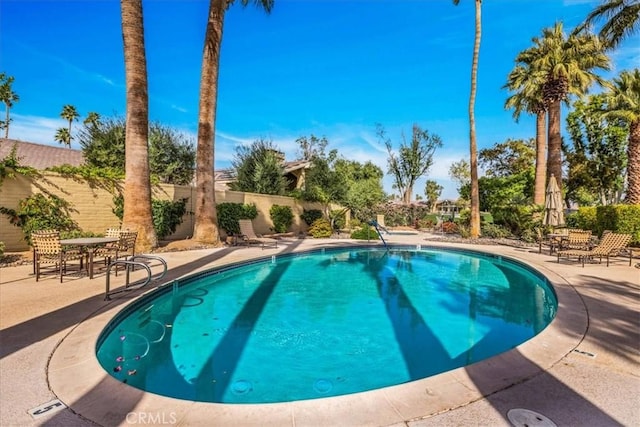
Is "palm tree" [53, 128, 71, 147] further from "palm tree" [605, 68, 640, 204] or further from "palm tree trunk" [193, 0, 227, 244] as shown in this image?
"palm tree" [605, 68, 640, 204]

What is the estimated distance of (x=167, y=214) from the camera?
13.2 meters

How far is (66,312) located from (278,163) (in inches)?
678

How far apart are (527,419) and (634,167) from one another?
17693 mm

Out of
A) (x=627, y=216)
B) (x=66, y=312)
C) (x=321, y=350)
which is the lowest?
(x=321, y=350)

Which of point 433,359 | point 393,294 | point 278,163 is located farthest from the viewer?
point 278,163

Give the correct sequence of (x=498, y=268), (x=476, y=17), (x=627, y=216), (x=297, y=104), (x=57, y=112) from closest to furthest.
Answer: (x=498, y=268) → (x=627, y=216) → (x=476, y=17) → (x=297, y=104) → (x=57, y=112)

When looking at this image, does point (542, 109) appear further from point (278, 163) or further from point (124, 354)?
point (124, 354)

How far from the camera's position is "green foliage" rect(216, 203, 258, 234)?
612 inches

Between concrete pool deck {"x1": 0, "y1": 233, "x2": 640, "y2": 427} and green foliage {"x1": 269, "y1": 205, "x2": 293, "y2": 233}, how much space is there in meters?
14.3

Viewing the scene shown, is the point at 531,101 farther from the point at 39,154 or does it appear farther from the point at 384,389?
the point at 39,154

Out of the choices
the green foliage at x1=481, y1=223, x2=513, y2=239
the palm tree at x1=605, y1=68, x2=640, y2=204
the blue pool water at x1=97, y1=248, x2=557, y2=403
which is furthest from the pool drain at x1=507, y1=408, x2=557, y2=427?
the palm tree at x1=605, y1=68, x2=640, y2=204

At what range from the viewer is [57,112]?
36.2 metres

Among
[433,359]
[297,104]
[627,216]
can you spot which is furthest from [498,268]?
[297,104]

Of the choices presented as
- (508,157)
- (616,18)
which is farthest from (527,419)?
(508,157)
